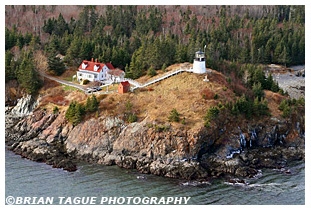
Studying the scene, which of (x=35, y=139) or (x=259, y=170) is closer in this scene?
(x=259, y=170)

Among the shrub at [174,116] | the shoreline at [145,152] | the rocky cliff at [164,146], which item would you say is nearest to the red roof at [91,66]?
the rocky cliff at [164,146]

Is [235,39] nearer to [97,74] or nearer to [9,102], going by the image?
[97,74]

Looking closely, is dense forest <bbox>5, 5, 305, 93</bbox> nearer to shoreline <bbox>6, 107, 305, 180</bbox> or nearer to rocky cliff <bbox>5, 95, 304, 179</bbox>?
rocky cliff <bbox>5, 95, 304, 179</bbox>

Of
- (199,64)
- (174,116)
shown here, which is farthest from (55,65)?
(174,116)

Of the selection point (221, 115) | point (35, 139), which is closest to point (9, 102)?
point (35, 139)

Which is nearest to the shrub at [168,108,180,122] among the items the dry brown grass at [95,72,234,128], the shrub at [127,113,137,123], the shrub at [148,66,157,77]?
the dry brown grass at [95,72,234,128]

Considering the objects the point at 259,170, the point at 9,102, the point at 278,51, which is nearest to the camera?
the point at 259,170
